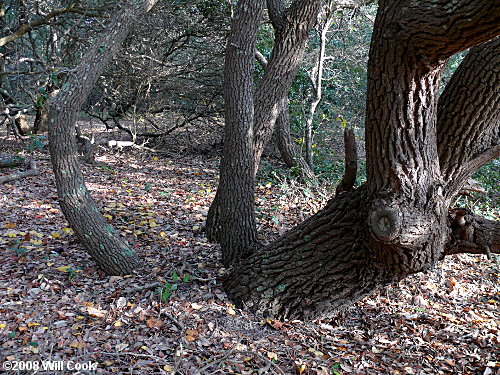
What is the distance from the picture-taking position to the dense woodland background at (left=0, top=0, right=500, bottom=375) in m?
3.15

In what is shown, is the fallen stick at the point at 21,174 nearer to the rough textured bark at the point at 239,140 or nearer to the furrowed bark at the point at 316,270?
the rough textured bark at the point at 239,140

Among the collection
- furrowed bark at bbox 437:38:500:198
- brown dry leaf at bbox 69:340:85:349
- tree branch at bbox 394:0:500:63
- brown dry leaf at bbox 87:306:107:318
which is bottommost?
brown dry leaf at bbox 69:340:85:349

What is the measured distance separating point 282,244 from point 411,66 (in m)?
1.86

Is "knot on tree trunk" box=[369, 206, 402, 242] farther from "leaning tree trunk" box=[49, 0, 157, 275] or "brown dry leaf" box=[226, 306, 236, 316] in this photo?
"leaning tree trunk" box=[49, 0, 157, 275]

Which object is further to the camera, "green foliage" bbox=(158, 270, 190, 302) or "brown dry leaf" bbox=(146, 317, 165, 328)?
"green foliage" bbox=(158, 270, 190, 302)

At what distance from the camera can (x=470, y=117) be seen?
292 centimetres

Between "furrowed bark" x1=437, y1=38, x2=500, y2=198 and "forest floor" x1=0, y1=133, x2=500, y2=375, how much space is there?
1.41 m

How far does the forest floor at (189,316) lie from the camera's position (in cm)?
302

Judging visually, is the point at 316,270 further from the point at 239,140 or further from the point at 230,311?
the point at 239,140

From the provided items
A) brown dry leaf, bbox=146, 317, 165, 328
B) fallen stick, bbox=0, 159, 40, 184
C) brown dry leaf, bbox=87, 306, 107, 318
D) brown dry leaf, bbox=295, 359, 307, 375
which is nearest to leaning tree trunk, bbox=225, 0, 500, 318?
brown dry leaf, bbox=295, 359, 307, 375

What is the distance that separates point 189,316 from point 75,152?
182 cm

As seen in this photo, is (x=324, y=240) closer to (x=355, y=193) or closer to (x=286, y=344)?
(x=355, y=193)

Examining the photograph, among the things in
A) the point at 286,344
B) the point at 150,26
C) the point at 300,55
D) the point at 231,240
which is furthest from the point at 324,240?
the point at 150,26

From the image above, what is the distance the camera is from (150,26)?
28.5ft
